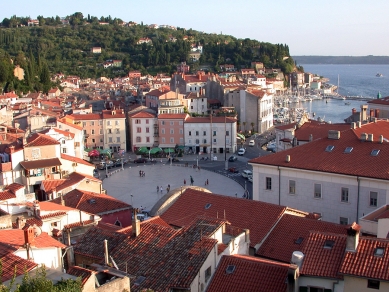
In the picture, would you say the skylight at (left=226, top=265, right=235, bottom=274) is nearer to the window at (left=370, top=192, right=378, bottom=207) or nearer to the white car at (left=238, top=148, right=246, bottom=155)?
the window at (left=370, top=192, right=378, bottom=207)

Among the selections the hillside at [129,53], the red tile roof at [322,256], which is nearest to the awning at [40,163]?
the red tile roof at [322,256]

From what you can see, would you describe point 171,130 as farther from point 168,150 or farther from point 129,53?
point 129,53

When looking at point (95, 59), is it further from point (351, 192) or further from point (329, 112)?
point (351, 192)

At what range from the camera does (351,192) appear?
2148 cm

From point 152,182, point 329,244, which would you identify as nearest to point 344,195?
point 329,244

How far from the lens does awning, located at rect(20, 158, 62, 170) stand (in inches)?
1184

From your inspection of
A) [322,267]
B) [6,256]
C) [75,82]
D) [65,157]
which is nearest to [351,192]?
[322,267]

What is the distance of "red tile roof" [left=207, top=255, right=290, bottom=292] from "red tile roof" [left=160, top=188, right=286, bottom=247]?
3.36 m

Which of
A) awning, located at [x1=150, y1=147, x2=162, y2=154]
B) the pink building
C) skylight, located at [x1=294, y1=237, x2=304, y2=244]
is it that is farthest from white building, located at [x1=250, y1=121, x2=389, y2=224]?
A: the pink building

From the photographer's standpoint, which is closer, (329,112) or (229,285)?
(229,285)

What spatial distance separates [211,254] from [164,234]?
→ 2.02 metres

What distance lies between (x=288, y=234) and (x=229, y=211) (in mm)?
2725

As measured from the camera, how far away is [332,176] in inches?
859

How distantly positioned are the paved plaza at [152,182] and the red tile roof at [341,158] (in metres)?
13.5
